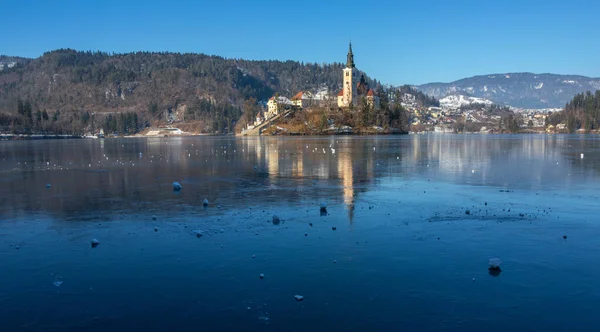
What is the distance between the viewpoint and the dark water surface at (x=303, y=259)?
10820 millimetres

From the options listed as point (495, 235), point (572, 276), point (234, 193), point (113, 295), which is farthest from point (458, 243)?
point (234, 193)

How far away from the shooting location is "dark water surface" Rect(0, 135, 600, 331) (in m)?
10.8

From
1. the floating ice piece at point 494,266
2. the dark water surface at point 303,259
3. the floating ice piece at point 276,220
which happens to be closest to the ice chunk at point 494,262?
the floating ice piece at point 494,266

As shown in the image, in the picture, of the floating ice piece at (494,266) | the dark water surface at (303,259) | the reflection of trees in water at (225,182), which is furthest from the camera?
the reflection of trees in water at (225,182)

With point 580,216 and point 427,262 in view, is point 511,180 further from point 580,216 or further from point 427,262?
point 427,262

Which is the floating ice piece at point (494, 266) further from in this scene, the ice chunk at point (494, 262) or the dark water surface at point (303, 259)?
the dark water surface at point (303, 259)

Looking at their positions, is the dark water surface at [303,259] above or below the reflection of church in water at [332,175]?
below

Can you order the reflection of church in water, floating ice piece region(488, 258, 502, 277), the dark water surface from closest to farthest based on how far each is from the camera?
the dark water surface
floating ice piece region(488, 258, 502, 277)
the reflection of church in water

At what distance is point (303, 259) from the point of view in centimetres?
1472

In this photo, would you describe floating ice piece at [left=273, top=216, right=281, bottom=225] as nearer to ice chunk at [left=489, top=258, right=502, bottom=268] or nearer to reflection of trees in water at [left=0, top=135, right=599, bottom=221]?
reflection of trees in water at [left=0, top=135, right=599, bottom=221]

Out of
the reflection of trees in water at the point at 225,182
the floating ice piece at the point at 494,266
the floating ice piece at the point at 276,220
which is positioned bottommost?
the floating ice piece at the point at 494,266

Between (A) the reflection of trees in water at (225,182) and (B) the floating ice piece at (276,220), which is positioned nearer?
(B) the floating ice piece at (276,220)

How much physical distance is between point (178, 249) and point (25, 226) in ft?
27.9

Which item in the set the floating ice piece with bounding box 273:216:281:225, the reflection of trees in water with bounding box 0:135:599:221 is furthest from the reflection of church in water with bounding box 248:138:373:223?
the floating ice piece with bounding box 273:216:281:225
